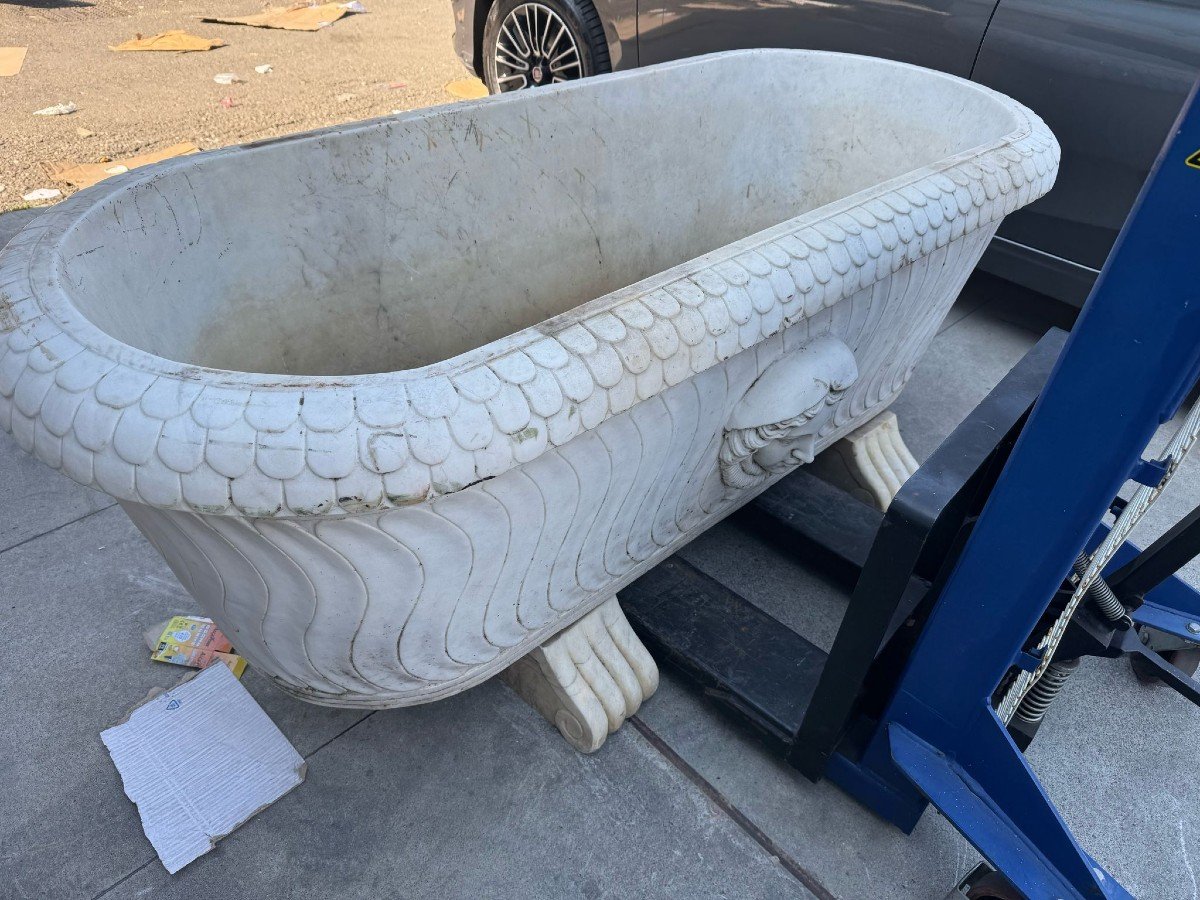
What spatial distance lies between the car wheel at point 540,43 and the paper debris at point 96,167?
126cm

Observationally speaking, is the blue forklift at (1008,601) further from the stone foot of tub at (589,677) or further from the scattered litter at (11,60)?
the scattered litter at (11,60)

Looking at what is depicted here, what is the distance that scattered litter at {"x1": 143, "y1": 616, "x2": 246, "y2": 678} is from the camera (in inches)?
60.2

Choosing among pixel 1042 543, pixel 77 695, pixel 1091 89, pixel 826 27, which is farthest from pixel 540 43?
pixel 1042 543

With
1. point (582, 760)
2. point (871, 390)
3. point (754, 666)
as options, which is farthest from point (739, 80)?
point (582, 760)

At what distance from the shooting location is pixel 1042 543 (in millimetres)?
992

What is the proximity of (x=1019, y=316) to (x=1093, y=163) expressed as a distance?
0.70 metres

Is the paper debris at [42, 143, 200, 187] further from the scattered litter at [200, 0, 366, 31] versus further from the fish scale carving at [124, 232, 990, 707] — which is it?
the fish scale carving at [124, 232, 990, 707]

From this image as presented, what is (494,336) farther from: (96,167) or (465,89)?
(465,89)

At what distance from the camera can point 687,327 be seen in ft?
3.28

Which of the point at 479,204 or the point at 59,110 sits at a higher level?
the point at 479,204

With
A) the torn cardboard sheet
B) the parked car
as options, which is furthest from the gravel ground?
the torn cardboard sheet

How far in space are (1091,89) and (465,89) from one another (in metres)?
3.10

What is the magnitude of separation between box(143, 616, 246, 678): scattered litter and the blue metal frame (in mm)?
1147

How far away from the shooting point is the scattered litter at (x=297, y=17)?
517 cm
